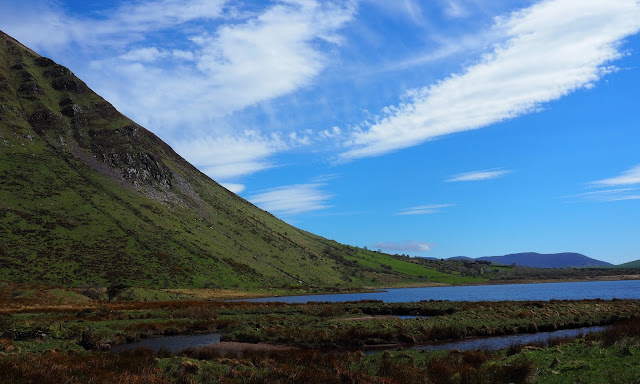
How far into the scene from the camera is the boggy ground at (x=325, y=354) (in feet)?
57.3

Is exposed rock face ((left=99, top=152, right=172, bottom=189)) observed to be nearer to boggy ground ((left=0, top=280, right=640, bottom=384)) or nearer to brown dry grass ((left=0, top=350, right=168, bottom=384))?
boggy ground ((left=0, top=280, right=640, bottom=384))

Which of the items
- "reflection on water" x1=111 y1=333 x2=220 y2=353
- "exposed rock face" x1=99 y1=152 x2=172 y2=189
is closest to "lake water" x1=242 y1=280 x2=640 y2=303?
"reflection on water" x1=111 y1=333 x2=220 y2=353

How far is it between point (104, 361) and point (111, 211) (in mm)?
143343

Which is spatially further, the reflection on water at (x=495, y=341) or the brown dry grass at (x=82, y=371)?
the reflection on water at (x=495, y=341)

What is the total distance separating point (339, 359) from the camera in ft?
79.9

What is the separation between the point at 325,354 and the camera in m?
28.0

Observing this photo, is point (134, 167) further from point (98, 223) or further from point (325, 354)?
point (325, 354)

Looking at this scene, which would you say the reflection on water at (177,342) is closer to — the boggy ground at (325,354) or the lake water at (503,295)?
the boggy ground at (325,354)

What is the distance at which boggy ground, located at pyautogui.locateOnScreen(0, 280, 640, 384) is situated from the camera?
17453mm

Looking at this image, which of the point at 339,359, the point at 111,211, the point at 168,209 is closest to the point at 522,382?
the point at 339,359

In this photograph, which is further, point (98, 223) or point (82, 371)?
point (98, 223)

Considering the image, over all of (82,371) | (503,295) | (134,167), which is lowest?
(503,295)

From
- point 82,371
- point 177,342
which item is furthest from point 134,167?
point 82,371

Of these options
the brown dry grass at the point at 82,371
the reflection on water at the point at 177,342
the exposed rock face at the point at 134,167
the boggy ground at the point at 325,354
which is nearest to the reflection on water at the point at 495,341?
the boggy ground at the point at 325,354
